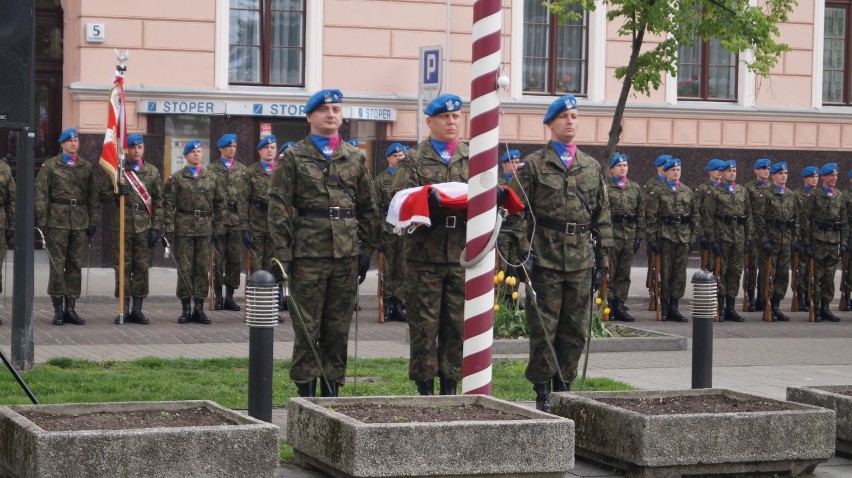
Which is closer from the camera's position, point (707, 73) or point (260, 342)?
point (260, 342)

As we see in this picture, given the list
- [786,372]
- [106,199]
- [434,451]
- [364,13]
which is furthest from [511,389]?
[364,13]

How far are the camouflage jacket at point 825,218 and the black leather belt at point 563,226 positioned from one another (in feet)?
35.6

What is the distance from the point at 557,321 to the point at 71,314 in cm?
814

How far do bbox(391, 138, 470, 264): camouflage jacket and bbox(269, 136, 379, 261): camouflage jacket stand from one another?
0.32 m

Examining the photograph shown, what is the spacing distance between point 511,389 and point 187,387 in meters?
2.39

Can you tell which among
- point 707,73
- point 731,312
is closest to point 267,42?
point 707,73

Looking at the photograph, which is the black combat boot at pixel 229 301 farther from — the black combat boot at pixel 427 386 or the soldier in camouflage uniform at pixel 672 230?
the black combat boot at pixel 427 386

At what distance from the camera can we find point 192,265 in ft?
57.7

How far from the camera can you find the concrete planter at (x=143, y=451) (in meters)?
6.72

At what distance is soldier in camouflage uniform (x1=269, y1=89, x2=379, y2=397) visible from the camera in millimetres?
9766

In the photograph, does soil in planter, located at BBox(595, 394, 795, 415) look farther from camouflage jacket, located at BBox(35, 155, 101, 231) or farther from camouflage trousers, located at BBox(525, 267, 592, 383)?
camouflage jacket, located at BBox(35, 155, 101, 231)

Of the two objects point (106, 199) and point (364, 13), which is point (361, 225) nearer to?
point (106, 199)

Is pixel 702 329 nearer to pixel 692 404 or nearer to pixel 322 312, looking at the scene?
pixel 692 404

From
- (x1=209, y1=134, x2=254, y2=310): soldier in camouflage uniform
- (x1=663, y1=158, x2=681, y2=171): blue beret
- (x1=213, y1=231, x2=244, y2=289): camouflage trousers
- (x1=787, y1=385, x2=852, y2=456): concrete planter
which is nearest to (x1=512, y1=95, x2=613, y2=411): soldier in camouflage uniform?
(x1=787, y1=385, x2=852, y2=456): concrete planter
